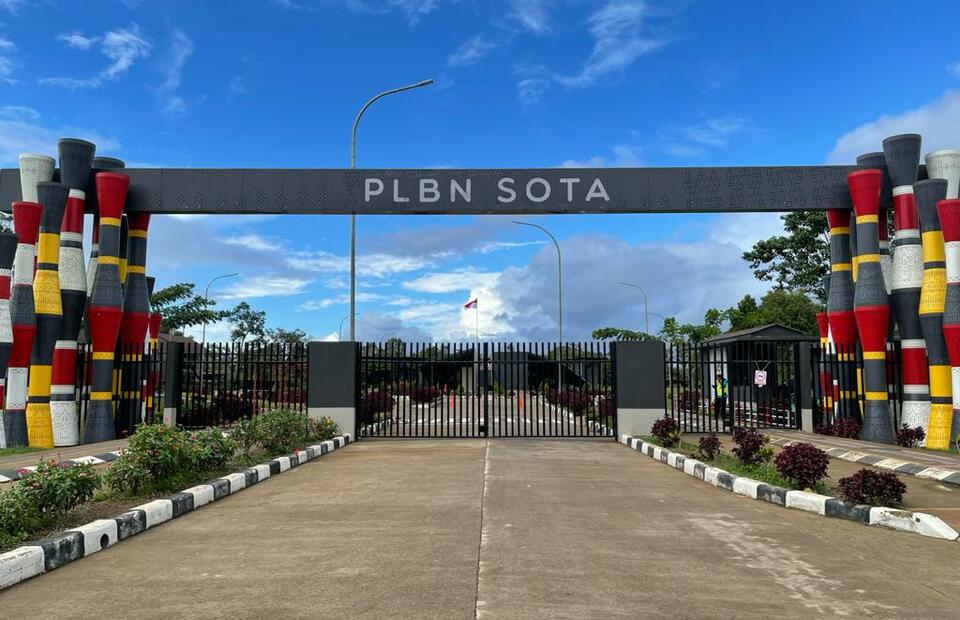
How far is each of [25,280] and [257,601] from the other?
500 inches

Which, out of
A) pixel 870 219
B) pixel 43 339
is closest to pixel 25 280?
pixel 43 339

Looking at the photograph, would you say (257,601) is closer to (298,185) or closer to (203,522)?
(203,522)

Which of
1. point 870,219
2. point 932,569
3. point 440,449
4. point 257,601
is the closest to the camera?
point 257,601

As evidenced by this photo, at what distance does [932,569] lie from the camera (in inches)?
207

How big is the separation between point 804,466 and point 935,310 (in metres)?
7.96

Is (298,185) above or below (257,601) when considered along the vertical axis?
above

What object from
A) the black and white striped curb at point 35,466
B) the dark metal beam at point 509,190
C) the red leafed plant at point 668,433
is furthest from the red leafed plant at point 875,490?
the dark metal beam at point 509,190

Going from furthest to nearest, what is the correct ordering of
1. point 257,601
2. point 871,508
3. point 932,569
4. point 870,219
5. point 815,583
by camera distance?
point 870,219
point 871,508
point 932,569
point 815,583
point 257,601

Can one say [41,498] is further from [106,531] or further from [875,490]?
[875,490]

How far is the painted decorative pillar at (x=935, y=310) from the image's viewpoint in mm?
13523

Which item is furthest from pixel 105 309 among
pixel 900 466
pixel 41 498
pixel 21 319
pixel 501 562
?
pixel 900 466

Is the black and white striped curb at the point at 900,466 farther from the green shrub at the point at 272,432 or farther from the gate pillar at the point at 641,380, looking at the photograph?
the green shrub at the point at 272,432

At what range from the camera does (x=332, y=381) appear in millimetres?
15539

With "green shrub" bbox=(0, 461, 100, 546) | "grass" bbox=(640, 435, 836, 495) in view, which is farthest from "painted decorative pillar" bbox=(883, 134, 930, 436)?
"green shrub" bbox=(0, 461, 100, 546)
